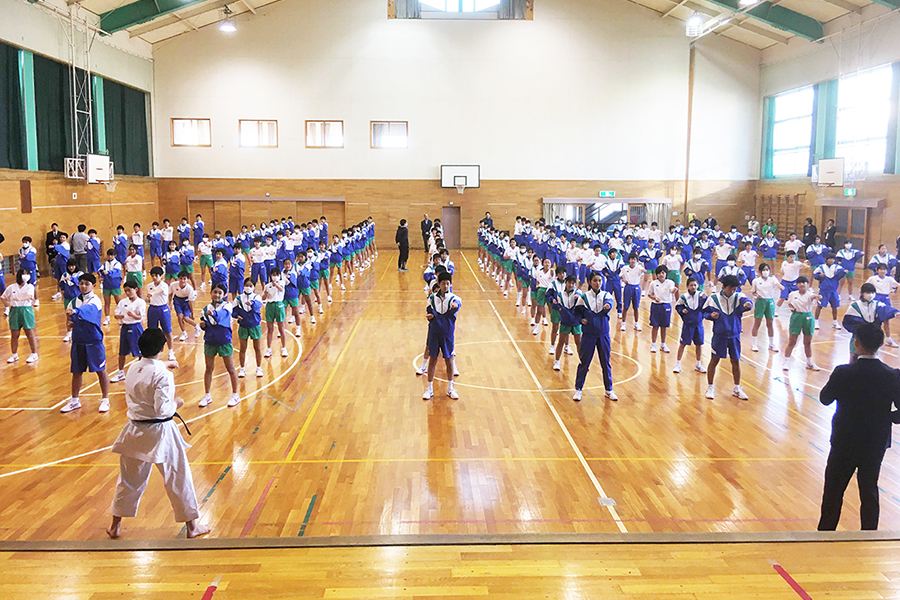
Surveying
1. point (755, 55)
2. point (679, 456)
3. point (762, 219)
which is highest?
point (755, 55)

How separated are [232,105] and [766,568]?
1253 inches

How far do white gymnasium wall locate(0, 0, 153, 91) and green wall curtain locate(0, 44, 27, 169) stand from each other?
52 cm

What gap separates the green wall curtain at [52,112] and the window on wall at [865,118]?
2769cm

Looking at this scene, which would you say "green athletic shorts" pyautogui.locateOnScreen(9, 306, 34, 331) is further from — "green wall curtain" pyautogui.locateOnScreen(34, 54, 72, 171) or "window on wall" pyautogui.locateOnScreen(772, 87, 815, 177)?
"window on wall" pyautogui.locateOnScreen(772, 87, 815, 177)

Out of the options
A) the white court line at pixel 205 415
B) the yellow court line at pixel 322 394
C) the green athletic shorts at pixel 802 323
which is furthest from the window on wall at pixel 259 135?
the green athletic shorts at pixel 802 323

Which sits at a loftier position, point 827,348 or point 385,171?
point 385,171

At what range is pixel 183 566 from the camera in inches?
186

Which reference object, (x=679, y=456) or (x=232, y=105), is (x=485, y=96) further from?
(x=679, y=456)

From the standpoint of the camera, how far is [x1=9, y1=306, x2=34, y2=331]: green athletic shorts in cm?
1165

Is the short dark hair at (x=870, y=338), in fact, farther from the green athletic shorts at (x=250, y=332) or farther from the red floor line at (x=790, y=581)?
the green athletic shorts at (x=250, y=332)

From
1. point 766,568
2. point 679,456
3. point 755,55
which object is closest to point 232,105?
point 755,55

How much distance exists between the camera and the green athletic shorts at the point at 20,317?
11648 mm

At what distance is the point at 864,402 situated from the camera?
17.1ft

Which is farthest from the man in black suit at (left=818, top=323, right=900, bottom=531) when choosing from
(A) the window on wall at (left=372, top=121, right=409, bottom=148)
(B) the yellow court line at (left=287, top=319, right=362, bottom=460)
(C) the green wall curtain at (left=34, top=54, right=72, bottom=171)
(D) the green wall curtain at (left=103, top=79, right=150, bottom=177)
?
(A) the window on wall at (left=372, top=121, right=409, bottom=148)
